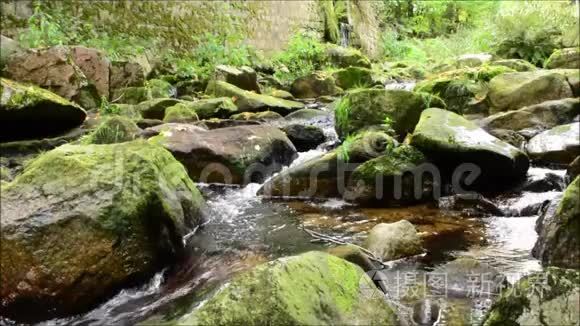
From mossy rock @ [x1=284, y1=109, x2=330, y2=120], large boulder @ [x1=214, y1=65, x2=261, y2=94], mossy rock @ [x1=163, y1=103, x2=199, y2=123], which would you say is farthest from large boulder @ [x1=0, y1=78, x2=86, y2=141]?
large boulder @ [x1=214, y1=65, x2=261, y2=94]

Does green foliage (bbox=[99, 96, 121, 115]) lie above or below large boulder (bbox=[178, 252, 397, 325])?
above

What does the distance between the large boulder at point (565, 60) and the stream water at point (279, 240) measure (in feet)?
14.8

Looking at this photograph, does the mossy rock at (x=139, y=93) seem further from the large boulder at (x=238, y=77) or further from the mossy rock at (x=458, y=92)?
the mossy rock at (x=458, y=92)

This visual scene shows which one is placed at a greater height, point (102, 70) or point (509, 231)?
point (102, 70)

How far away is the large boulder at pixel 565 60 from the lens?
8.59 m

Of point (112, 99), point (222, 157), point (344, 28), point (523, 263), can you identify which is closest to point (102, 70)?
point (112, 99)

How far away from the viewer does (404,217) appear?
4250 millimetres

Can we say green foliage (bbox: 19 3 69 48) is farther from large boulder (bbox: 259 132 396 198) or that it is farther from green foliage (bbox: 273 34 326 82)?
green foliage (bbox: 273 34 326 82)

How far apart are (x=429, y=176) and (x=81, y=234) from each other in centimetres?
318

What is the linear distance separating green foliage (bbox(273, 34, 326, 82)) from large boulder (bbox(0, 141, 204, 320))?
9872 millimetres

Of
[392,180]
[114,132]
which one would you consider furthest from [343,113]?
[114,132]

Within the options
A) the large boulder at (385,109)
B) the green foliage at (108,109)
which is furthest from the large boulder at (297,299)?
the green foliage at (108,109)

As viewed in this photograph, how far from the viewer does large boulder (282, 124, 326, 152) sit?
Answer: 6555mm

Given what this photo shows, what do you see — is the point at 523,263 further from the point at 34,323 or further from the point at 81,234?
the point at 34,323
